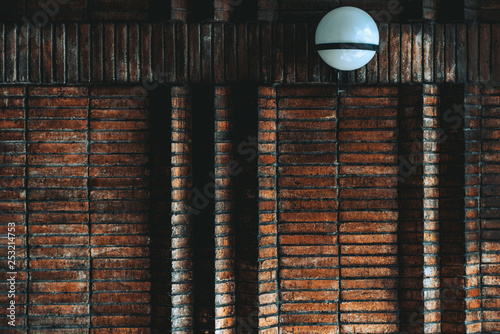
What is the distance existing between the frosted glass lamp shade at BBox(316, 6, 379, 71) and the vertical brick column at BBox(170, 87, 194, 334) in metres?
0.99

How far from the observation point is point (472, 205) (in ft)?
11.3

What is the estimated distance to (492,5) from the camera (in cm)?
348

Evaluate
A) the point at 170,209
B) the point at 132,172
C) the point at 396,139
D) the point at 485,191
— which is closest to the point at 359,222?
the point at 396,139

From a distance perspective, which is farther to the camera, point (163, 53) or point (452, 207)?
point (452, 207)

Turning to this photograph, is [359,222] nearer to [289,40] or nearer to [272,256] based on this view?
[272,256]

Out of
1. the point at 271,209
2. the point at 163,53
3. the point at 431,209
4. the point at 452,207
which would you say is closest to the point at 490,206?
the point at 452,207

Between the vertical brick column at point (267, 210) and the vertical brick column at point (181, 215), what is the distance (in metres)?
0.49

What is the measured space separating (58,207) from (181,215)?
0.85 meters

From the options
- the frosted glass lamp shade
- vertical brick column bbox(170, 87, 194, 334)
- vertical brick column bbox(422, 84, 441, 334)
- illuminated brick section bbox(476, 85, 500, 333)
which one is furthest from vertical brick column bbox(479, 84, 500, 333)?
vertical brick column bbox(170, 87, 194, 334)

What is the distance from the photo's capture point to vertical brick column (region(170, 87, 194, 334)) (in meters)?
3.36

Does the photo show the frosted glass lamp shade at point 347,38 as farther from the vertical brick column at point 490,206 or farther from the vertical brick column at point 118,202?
the vertical brick column at point 118,202

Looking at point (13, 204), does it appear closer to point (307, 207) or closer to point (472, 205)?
point (307, 207)

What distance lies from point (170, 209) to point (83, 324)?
40.1 inches

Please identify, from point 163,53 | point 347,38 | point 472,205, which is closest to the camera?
point 347,38
